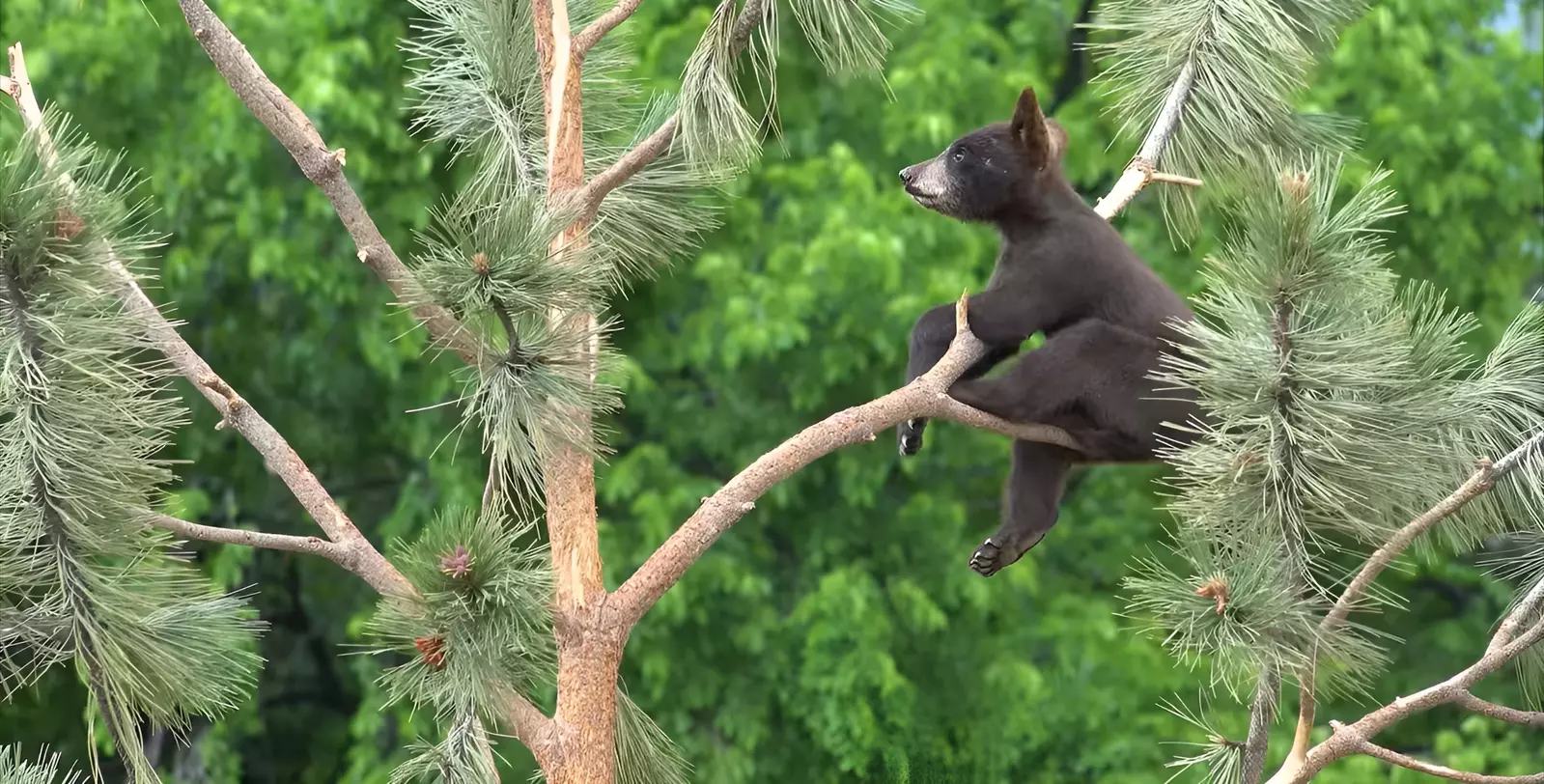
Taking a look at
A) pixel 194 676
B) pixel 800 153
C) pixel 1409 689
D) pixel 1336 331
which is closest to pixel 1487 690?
pixel 1409 689

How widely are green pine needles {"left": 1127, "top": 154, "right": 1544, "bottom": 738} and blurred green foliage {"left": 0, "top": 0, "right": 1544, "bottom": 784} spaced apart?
365 cm

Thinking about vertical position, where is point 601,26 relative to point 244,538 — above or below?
above

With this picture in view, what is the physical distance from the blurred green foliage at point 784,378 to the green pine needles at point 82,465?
3.62 m

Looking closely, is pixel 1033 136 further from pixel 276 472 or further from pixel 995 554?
pixel 276 472

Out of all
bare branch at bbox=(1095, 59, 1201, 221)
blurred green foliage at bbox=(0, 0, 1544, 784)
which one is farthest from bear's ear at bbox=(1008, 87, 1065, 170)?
blurred green foliage at bbox=(0, 0, 1544, 784)

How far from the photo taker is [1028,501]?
355 centimetres

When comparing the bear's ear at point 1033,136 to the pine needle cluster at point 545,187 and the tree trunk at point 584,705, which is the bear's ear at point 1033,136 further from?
the tree trunk at point 584,705

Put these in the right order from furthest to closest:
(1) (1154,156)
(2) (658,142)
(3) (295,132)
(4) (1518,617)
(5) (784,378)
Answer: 1. (5) (784,378)
2. (1) (1154,156)
3. (2) (658,142)
4. (3) (295,132)
5. (4) (1518,617)

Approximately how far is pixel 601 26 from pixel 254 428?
3.49 ft

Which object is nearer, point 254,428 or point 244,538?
point 244,538

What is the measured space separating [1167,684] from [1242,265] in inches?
215

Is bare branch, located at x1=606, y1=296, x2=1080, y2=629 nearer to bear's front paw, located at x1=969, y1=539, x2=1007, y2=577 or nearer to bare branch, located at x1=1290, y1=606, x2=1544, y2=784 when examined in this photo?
bear's front paw, located at x1=969, y1=539, x2=1007, y2=577

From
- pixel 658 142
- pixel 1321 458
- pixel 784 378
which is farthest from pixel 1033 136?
pixel 784 378

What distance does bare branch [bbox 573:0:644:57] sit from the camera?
3.25 meters
